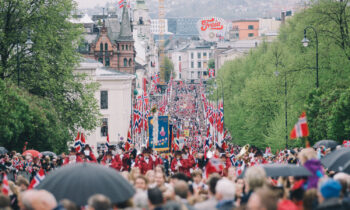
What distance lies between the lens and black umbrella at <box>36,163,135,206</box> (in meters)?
11.4

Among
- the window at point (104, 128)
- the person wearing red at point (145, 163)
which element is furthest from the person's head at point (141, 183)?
the window at point (104, 128)

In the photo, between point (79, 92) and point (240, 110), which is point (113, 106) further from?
point (79, 92)

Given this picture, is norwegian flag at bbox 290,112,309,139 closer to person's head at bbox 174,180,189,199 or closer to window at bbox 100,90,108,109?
person's head at bbox 174,180,189,199

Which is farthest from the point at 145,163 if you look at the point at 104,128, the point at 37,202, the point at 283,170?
the point at 104,128

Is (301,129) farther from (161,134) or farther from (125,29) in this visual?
(125,29)

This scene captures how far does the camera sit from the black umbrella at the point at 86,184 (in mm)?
11438

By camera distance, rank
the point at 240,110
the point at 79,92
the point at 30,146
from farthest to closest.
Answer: the point at 240,110
the point at 79,92
the point at 30,146

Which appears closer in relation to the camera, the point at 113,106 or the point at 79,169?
the point at 79,169

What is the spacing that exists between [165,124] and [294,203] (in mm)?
35235

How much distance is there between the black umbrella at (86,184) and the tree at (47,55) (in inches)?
1120

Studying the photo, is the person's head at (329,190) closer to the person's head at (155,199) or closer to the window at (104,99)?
the person's head at (155,199)

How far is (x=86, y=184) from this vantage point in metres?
11.6

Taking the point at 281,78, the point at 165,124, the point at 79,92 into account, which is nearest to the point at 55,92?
the point at 79,92

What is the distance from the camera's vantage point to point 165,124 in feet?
154
